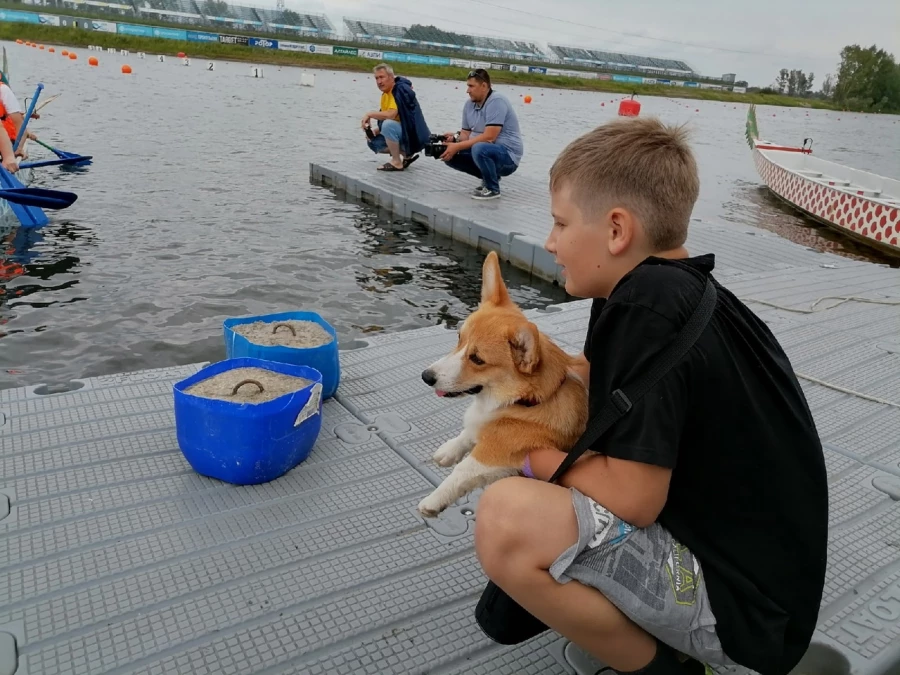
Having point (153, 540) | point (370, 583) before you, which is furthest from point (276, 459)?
point (370, 583)

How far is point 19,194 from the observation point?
284 inches

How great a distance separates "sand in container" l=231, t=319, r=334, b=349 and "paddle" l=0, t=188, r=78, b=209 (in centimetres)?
527

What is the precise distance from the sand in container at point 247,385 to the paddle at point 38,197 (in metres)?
5.76

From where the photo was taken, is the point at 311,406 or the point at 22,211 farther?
the point at 22,211

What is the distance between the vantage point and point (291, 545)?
7.48 ft

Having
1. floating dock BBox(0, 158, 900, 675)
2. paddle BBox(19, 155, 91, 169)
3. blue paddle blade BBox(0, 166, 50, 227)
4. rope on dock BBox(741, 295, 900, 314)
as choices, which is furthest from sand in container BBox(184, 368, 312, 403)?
paddle BBox(19, 155, 91, 169)

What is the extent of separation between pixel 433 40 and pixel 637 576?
118 meters

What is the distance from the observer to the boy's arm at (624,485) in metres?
1.37

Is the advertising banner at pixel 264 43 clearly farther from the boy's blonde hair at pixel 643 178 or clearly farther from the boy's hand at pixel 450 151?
the boy's blonde hair at pixel 643 178

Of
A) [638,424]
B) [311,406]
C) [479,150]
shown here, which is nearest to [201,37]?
[479,150]

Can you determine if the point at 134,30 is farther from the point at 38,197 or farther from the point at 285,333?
the point at 285,333

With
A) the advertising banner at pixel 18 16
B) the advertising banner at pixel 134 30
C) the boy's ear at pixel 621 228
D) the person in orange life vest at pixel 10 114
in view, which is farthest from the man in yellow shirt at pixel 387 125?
the advertising banner at pixel 18 16

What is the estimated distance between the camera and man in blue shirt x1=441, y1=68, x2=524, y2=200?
28.8ft

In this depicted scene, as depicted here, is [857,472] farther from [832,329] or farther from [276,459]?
[276,459]
